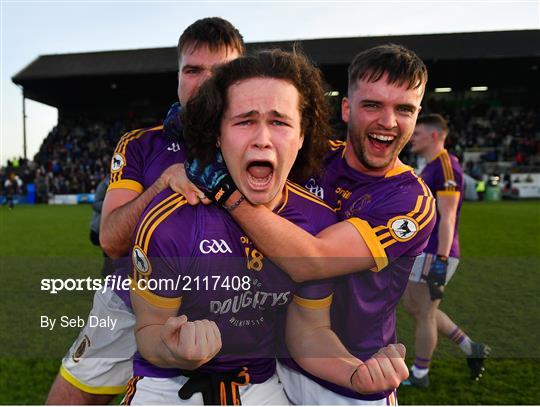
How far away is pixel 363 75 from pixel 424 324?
116 inches

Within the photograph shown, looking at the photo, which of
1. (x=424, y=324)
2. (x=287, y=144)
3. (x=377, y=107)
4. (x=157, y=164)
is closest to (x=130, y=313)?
(x=157, y=164)

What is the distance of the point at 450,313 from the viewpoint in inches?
240

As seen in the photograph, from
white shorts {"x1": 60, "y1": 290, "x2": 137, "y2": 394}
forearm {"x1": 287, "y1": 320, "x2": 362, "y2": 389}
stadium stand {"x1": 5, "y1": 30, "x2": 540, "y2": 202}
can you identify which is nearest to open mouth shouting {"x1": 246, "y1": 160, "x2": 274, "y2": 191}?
forearm {"x1": 287, "y1": 320, "x2": 362, "y2": 389}

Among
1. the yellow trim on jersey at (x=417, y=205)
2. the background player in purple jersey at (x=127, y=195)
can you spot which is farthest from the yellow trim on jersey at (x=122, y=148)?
the yellow trim on jersey at (x=417, y=205)

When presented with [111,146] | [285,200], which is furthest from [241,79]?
[111,146]

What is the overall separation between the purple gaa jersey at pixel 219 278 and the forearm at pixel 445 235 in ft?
9.32

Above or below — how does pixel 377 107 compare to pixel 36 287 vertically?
above

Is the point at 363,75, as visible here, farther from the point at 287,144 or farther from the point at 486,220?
the point at 486,220

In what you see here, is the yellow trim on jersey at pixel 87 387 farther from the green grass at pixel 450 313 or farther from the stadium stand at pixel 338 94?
the stadium stand at pixel 338 94

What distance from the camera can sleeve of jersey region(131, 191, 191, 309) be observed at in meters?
1.66

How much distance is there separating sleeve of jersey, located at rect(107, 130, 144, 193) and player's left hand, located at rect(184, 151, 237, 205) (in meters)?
0.77

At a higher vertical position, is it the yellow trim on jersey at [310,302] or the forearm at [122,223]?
the forearm at [122,223]

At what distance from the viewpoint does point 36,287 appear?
7.48m

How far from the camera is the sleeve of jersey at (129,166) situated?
2.48m
